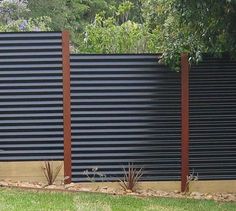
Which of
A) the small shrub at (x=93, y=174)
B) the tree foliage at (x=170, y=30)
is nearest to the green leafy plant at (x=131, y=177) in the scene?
the small shrub at (x=93, y=174)

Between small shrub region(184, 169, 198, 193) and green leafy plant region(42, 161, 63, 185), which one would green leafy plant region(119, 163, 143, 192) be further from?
green leafy plant region(42, 161, 63, 185)

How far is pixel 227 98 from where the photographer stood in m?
8.32

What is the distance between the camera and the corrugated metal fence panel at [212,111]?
8305mm

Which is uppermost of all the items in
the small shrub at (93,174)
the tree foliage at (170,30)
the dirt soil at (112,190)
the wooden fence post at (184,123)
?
the tree foliage at (170,30)

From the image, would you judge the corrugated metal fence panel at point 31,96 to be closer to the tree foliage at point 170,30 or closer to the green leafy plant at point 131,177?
the green leafy plant at point 131,177

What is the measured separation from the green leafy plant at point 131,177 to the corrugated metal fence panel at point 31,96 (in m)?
1.00

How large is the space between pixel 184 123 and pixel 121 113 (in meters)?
0.94

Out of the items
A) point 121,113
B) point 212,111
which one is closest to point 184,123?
point 212,111

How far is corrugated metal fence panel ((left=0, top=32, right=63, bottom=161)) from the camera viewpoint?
8.16m

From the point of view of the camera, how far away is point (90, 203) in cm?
721

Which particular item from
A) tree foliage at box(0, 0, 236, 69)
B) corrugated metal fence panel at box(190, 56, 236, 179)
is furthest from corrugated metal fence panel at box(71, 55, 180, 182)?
tree foliage at box(0, 0, 236, 69)

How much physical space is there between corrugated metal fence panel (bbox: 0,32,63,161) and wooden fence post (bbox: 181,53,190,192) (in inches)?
69.9

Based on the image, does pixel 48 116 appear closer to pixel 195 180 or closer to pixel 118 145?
pixel 118 145

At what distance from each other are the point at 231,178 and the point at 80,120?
2408 mm
